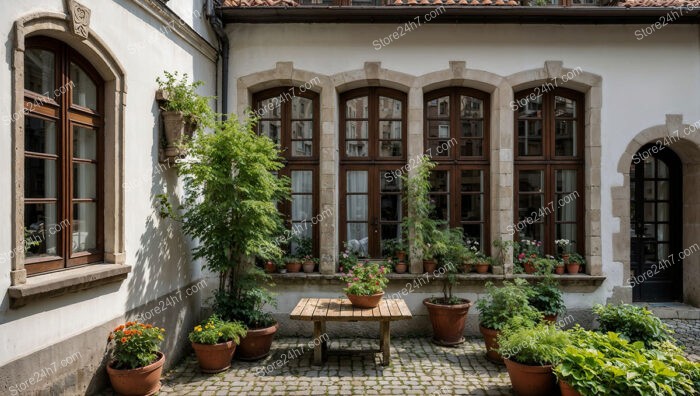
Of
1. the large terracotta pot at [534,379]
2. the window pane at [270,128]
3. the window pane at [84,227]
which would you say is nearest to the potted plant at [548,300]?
the large terracotta pot at [534,379]

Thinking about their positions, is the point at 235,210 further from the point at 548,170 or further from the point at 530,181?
the point at 548,170

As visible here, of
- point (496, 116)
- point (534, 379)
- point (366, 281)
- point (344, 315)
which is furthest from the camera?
point (496, 116)

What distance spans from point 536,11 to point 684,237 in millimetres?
4156

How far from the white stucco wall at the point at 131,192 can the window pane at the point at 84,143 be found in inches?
11.5

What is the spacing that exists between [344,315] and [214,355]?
1.51m

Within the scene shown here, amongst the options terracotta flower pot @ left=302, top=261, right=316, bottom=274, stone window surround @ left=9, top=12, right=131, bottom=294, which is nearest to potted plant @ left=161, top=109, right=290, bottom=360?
stone window surround @ left=9, top=12, right=131, bottom=294

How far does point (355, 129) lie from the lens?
23.3 feet

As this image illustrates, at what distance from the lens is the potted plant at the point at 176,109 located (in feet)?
17.4

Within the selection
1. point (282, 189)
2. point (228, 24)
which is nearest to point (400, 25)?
point (228, 24)

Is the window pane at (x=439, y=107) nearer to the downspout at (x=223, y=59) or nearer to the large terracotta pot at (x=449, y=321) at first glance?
the large terracotta pot at (x=449, y=321)

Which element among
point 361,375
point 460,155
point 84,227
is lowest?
point 361,375

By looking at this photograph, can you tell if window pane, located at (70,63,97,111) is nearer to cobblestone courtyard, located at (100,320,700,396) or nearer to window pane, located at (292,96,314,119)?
cobblestone courtyard, located at (100,320,700,396)

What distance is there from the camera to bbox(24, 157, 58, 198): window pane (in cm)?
368

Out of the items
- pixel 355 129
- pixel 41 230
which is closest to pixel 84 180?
pixel 41 230
